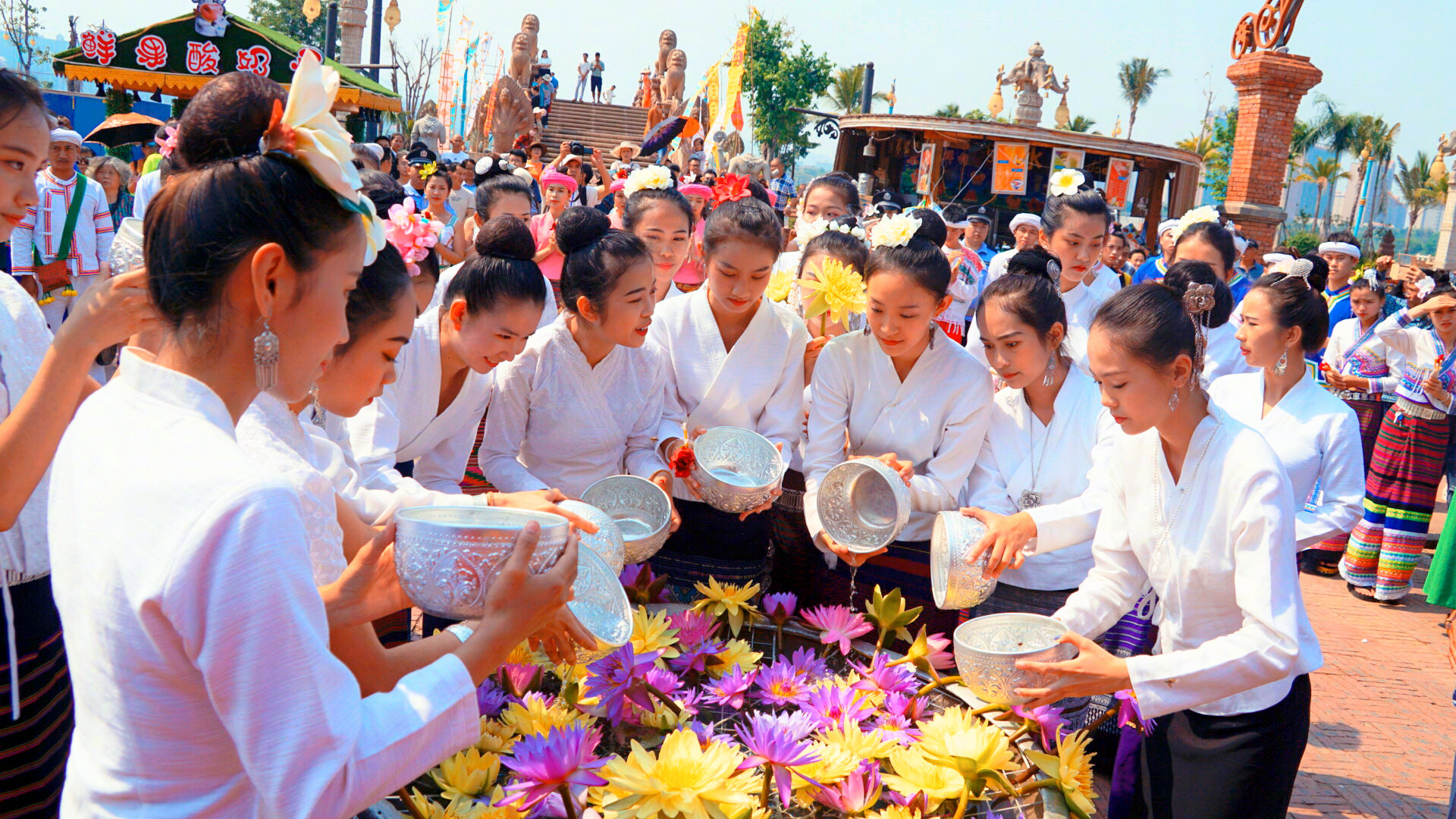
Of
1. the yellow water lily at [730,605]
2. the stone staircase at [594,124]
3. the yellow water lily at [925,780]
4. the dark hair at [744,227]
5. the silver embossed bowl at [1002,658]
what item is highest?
the stone staircase at [594,124]

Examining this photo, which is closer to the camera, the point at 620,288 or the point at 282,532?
the point at 282,532

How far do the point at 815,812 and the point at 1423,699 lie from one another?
3.72 metres

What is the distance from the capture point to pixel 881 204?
6984 mm

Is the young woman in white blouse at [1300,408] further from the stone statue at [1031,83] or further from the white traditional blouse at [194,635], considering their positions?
the stone statue at [1031,83]

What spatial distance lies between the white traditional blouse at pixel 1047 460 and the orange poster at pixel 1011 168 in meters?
14.2

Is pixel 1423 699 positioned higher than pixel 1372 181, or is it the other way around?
pixel 1372 181

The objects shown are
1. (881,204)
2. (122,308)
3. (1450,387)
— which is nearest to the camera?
(122,308)

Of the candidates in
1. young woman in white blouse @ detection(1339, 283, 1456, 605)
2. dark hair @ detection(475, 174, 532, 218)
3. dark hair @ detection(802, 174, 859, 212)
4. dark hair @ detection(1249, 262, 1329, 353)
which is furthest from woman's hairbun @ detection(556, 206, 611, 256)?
young woman in white blouse @ detection(1339, 283, 1456, 605)

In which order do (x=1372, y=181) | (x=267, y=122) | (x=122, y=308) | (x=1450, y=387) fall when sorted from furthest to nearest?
1. (x=1372, y=181)
2. (x=1450, y=387)
3. (x=122, y=308)
4. (x=267, y=122)

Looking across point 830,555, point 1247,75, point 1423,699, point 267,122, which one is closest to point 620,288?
point 830,555

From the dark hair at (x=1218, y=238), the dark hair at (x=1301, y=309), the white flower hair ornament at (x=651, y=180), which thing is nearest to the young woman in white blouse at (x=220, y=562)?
the dark hair at (x=1301, y=309)

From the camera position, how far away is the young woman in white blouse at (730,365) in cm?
282

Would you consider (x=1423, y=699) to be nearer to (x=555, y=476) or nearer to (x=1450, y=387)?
(x=1450, y=387)

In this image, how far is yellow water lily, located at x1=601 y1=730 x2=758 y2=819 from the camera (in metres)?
1.31
